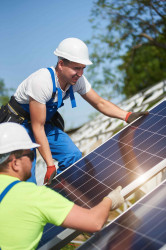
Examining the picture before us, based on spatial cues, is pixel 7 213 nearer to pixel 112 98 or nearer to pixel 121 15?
pixel 121 15

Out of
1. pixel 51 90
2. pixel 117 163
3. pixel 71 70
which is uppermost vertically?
pixel 71 70

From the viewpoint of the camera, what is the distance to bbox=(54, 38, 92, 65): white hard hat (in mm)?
3842

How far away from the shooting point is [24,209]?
2.25 m

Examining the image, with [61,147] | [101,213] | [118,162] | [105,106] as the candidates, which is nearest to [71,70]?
[105,106]

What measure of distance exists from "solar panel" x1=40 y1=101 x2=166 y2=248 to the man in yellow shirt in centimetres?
70

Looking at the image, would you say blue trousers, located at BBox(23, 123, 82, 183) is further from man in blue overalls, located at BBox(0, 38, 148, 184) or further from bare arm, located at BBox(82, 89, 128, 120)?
bare arm, located at BBox(82, 89, 128, 120)

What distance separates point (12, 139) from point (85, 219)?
3.04 feet

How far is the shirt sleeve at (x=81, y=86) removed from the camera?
4396mm

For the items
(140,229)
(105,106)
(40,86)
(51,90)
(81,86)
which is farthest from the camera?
(105,106)

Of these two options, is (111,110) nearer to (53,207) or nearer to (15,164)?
(15,164)

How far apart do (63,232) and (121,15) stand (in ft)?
65.6

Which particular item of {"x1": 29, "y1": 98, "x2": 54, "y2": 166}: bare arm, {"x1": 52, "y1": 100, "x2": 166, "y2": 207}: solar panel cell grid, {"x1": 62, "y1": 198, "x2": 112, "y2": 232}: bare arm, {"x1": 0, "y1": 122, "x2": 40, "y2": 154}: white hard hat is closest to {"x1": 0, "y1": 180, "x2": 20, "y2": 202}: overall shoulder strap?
{"x1": 0, "y1": 122, "x2": 40, "y2": 154}: white hard hat

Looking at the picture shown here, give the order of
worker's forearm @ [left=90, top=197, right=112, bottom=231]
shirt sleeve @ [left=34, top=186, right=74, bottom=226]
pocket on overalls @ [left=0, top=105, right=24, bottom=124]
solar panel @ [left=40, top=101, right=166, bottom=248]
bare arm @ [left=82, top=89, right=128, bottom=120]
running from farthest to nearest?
bare arm @ [left=82, top=89, right=128, bottom=120] → pocket on overalls @ [left=0, top=105, right=24, bottom=124] → solar panel @ [left=40, top=101, right=166, bottom=248] → worker's forearm @ [left=90, top=197, right=112, bottom=231] → shirt sleeve @ [left=34, top=186, right=74, bottom=226]

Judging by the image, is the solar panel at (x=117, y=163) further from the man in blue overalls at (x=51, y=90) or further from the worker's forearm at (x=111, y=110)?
the man in blue overalls at (x=51, y=90)
